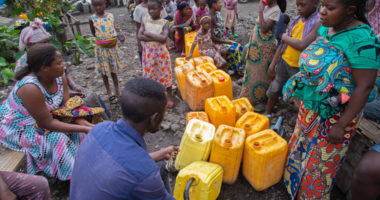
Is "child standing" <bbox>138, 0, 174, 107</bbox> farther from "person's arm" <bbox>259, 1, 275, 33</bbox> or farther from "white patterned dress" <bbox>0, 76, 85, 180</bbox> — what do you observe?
"white patterned dress" <bbox>0, 76, 85, 180</bbox>

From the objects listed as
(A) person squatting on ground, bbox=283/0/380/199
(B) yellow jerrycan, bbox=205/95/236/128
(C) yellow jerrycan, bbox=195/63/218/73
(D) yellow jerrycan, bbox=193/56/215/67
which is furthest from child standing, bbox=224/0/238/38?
(A) person squatting on ground, bbox=283/0/380/199

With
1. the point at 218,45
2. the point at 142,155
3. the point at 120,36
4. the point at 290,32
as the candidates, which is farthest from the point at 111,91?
the point at 142,155

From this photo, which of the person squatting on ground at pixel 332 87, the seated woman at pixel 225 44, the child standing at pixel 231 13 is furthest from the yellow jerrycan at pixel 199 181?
the child standing at pixel 231 13

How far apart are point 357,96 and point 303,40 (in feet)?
3.63

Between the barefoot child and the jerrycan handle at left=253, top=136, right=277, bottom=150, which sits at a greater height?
the barefoot child

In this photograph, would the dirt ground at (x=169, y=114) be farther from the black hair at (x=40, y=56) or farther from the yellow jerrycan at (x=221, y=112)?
the black hair at (x=40, y=56)

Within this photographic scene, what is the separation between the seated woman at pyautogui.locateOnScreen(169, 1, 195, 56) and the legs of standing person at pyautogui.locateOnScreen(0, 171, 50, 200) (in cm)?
432

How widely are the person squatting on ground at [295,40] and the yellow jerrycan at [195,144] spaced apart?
1206mm

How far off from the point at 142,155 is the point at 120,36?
3.31 meters

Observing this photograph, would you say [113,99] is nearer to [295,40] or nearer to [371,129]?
[295,40]

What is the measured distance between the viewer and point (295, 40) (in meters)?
2.64

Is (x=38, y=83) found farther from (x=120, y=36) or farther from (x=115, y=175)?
(x=120, y=36)

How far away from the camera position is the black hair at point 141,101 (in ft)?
4.30

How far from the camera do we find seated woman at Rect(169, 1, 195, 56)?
570 centimetres
